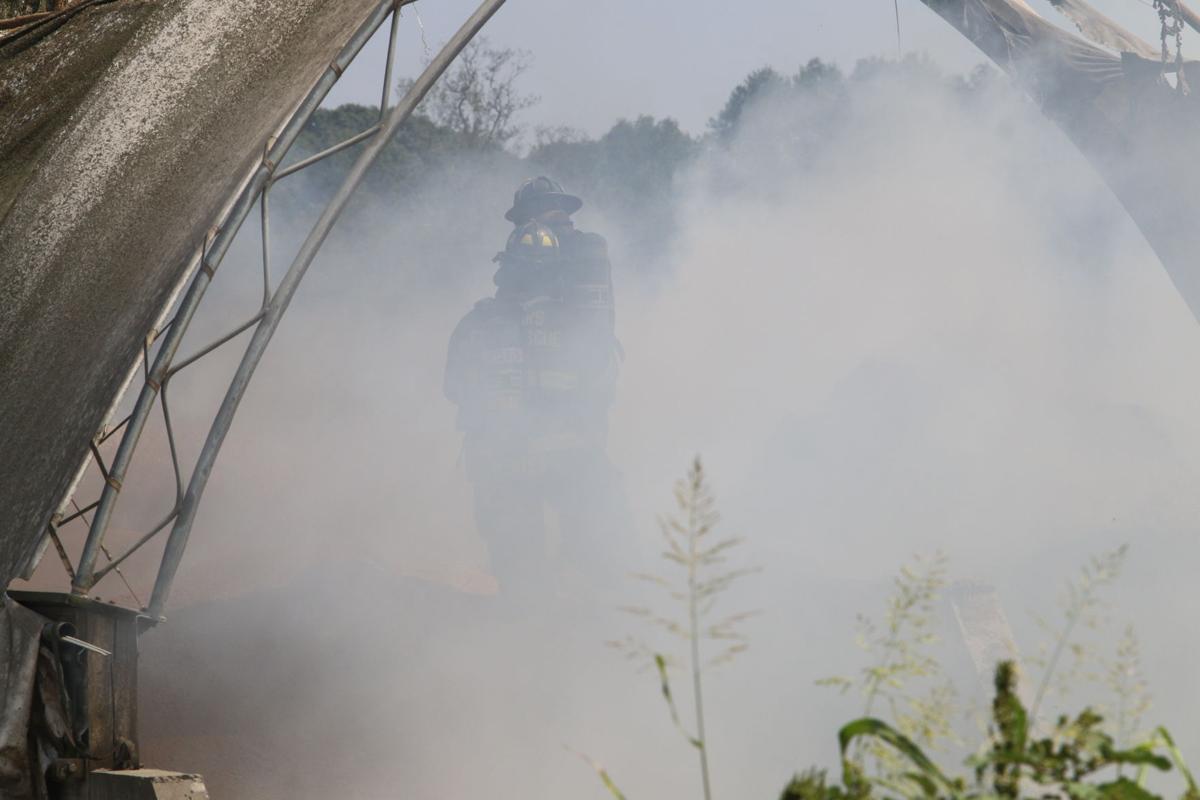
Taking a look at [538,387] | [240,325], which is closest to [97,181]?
[240,325]

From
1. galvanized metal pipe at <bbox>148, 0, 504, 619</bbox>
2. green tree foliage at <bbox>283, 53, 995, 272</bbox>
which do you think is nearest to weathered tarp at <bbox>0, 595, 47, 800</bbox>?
galvanized metal pipe at <bbox>148, 0, 504, 619</bbox>

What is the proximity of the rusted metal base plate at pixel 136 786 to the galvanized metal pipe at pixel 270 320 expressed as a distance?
69cm

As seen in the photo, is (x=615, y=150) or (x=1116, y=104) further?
(x=615, y=150)

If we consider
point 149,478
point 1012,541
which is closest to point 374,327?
point 149,478

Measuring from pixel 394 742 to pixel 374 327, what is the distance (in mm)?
12763

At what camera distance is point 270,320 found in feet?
15.8

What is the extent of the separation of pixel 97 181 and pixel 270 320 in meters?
0.99

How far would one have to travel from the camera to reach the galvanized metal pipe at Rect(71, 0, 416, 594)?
173 inches

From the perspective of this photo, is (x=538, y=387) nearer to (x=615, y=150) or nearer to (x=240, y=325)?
(x=240, y=325)

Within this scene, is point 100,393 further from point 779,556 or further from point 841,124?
point 841,124

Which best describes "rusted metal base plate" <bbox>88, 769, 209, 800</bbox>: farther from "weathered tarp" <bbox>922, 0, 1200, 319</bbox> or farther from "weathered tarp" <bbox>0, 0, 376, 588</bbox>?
"weathered tarp" <bbox>922, 0, 1200, 319</bbox>

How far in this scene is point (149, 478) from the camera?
58.6 ft

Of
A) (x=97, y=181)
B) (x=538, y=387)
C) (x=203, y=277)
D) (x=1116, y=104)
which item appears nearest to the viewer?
(x=97, y=181)

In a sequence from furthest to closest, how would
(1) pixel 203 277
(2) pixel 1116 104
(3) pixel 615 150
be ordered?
(3) pixel 615 150
(2) pixel 1116 104
(1) pixel 203 277
